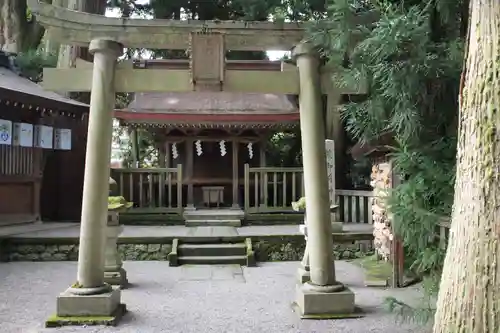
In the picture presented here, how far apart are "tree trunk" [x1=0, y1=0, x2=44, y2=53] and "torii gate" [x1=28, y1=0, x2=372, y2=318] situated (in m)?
10.4

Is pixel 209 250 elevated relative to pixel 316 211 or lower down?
lower down

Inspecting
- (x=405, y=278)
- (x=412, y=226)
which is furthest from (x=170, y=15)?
(x=412, y=226)

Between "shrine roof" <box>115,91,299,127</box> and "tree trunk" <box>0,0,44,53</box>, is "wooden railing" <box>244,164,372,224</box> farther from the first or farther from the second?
"tree trunk" <box>0,0,44,53</box>

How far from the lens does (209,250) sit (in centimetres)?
922

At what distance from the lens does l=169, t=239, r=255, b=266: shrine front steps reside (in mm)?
8930

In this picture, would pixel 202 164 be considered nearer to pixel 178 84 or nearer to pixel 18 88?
pixel 18 88

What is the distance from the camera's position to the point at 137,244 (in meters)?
9.52

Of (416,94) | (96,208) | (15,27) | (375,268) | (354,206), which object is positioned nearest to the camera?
(416,94)

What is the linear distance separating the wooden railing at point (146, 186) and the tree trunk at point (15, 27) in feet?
19.9

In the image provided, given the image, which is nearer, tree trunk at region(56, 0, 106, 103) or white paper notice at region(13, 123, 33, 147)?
white paper notice at region(13, 123, 33, 147)

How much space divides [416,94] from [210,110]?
891 cm

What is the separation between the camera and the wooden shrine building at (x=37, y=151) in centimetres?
1073

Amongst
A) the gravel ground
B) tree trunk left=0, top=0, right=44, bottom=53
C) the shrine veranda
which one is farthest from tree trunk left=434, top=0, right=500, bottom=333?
tree trunk left=0, top=0, right=44, bottom=53

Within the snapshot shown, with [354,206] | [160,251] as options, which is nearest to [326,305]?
[160,251]
